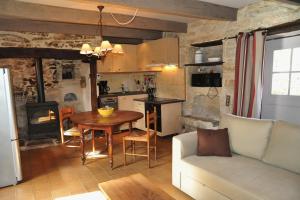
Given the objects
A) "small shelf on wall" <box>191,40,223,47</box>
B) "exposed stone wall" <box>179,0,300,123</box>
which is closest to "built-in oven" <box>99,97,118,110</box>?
"exposed stone wall" <box>179,0,300,123</box>

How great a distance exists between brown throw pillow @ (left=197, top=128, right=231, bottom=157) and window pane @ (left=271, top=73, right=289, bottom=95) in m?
1.27

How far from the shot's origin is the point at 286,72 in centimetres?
316

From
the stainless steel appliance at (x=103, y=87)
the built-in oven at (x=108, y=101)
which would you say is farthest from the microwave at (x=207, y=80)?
the stainless steel appliance at (x=103, y=87)

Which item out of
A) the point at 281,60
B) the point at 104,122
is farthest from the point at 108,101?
the point at 281,60

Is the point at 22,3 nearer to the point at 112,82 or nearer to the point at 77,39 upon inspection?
the point at 77,39

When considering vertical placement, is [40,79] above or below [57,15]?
below

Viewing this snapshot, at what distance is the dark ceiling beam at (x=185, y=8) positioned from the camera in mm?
2632

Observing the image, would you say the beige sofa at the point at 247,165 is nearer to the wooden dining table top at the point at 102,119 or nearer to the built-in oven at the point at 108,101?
the wooden dining table top at the point at 102,119

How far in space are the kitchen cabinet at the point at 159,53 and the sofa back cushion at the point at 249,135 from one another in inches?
96.0

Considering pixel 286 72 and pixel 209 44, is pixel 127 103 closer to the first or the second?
pixel 209 44

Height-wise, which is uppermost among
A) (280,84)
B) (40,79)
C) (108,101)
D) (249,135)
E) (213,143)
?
(40,79)

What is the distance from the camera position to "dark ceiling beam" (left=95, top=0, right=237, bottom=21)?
8.63 ft

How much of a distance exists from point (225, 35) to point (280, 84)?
1.24m

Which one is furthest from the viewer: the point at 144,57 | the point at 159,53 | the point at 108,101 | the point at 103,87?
the point at 103,87
